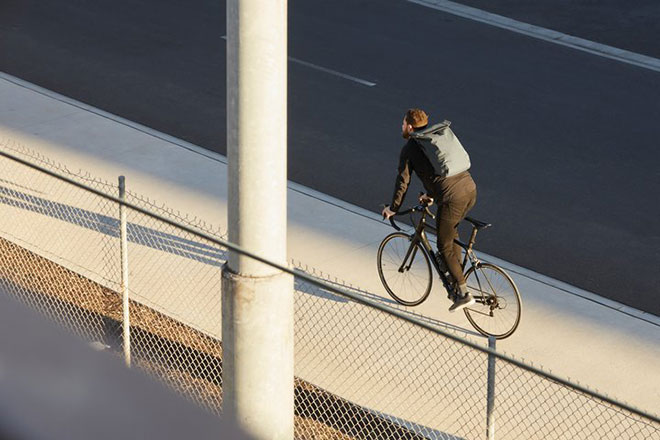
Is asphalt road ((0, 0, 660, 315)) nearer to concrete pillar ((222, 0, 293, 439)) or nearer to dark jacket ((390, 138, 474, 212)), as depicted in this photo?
dark jacket ((390, 138, 474, 212))

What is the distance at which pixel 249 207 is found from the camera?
5.81 metres

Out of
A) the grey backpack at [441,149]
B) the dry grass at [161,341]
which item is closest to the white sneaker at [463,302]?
the grey backpack at [441,149]

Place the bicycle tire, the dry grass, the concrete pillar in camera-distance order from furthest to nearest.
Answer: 1. the bicycle tire
2. the dry grass
3. the concrete pillar

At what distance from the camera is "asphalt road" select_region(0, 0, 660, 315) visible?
1041 centimetres

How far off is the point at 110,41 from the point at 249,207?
1063 centimetres

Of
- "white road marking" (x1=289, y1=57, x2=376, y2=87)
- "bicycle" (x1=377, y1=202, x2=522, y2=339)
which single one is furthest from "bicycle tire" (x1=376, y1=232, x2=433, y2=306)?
"white road marking" (x1=289, y1=57, x2=376, y2=87)

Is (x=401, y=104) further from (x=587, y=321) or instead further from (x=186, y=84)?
(x=587, y=321)

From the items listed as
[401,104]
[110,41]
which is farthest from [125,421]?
[110,41]

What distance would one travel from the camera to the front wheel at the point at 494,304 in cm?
823

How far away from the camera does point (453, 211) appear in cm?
816

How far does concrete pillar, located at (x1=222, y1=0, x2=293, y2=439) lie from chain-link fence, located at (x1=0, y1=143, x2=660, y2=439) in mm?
311

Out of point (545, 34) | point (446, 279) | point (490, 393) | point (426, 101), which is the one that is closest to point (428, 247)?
point (446, 279)

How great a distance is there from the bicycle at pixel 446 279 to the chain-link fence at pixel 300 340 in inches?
12.4

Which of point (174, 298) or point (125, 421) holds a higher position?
point (125, 421)
